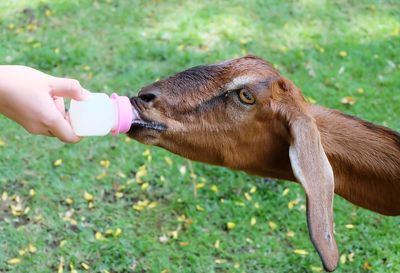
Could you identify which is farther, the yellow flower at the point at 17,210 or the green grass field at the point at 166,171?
the yellow flower at the point at 17,210

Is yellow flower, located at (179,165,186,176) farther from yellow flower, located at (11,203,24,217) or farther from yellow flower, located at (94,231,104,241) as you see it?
yellow flower, located at (11,203,24,217)

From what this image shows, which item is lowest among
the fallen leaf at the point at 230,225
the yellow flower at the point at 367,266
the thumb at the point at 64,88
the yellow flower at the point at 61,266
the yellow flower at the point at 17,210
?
the yellow flower at the point at 61,266

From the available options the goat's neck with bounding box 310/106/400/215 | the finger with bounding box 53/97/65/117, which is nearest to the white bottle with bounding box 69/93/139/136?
the finger with bounding box 53/97/65/117

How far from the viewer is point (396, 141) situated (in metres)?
3.28

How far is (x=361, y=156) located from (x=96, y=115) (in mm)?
1381

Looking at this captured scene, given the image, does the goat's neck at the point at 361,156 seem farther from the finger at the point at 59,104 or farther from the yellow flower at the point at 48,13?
the yellow flower at the point at 48,13

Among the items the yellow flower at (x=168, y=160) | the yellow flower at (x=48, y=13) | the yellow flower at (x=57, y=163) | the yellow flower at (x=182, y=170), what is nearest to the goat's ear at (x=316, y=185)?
the yellow flower at (x=182, y=170)

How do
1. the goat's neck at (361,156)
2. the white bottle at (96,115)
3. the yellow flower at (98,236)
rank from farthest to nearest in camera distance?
the yellow flower at (98,236), the goat's neck at (361,156), the white bottle at (96,115)

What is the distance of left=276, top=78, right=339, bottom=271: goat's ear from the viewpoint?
263 cm

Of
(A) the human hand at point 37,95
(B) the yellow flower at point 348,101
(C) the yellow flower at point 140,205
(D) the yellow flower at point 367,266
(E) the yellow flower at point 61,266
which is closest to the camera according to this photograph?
(A) the human hand at point 37,95

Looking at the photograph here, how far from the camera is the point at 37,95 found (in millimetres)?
2553

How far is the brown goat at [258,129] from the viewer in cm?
305

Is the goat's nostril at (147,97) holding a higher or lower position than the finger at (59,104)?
lower

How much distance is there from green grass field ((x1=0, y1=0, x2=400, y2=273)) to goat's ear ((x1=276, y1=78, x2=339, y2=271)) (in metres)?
1.71
